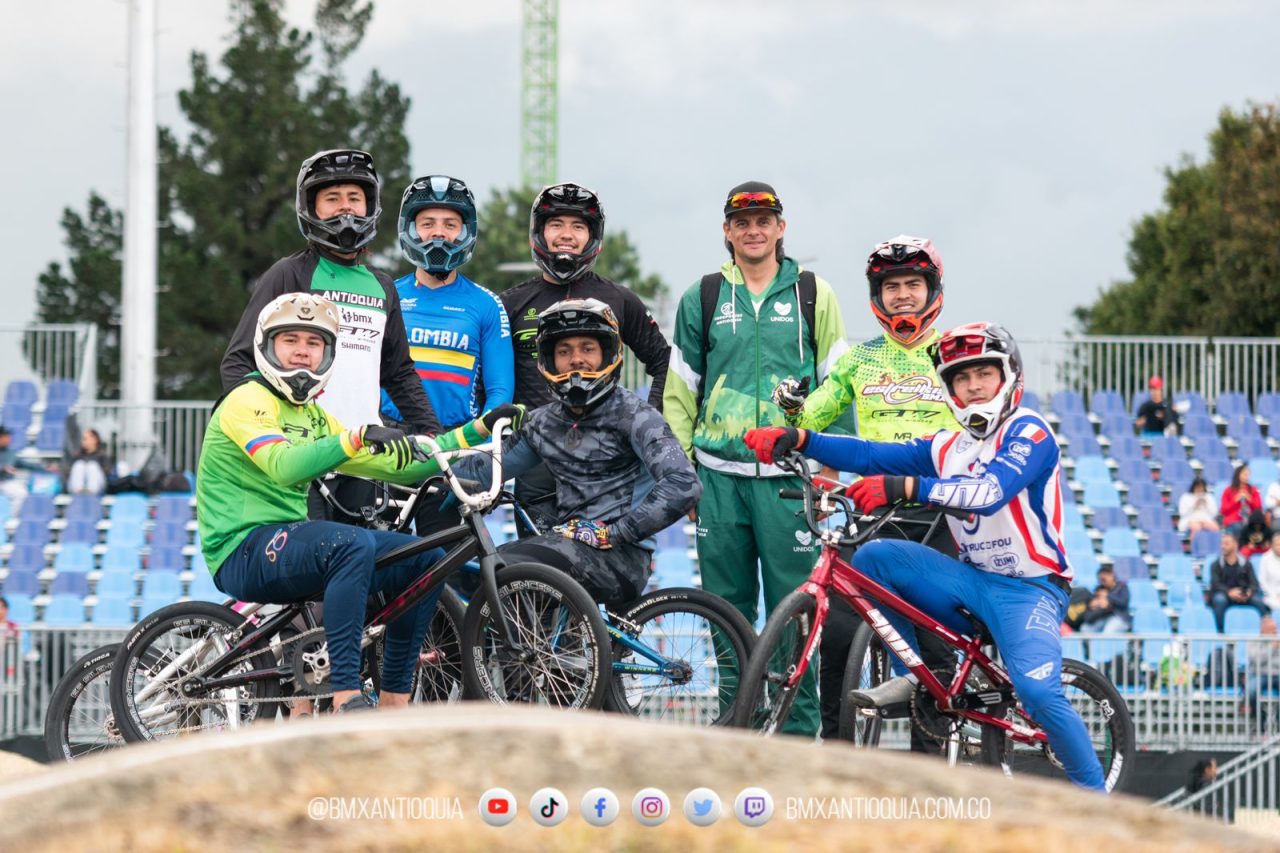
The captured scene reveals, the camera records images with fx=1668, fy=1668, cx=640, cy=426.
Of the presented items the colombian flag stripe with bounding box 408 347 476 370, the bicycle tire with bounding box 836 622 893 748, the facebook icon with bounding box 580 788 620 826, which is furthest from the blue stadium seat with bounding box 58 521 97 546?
the facebook icon with bounding box 580 788 620 826

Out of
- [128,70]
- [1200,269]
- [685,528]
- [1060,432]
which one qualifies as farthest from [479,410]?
[1200,269]

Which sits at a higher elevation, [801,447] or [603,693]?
[801,447]

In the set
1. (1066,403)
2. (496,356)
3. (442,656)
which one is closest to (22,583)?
(496,356)

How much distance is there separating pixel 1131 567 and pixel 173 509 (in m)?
10.4

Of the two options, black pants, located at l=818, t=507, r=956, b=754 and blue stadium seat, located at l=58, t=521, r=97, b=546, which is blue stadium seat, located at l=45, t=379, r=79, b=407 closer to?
blue stadium seat, located at l=58, t=521, r=97, b=546

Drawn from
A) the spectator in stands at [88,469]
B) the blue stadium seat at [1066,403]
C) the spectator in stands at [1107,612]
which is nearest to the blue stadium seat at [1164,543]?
the blue stadium seat at [1066,403]

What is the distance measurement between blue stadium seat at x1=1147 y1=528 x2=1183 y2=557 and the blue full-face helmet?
13162 millimetres

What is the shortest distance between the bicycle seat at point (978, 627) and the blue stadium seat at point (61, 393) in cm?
1699

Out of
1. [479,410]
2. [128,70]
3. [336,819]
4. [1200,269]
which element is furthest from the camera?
[1200,269]

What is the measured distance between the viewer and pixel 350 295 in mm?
6633

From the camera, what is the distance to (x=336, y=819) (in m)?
2.98

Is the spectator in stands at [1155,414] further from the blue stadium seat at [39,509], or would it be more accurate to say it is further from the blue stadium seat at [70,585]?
the blue stadium seat at [39,509]

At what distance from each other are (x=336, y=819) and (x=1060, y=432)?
1913cm

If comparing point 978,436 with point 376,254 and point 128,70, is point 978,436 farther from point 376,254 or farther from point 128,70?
point 376,254
